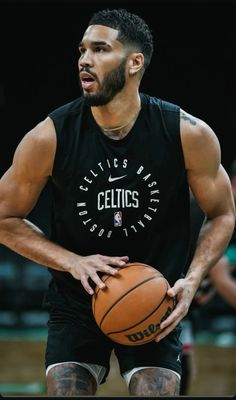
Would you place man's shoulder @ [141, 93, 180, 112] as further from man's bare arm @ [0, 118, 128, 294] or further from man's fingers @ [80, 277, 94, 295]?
man's fingers @ [80, 277, 94, 295]

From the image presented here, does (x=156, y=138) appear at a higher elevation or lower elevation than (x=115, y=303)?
higher

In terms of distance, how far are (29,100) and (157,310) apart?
10642 millimetres

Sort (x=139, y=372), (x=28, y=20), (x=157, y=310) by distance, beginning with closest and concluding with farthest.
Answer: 1. (x=157, y=310)
2. (x=139, y=372)
3. (x=28, y=20)

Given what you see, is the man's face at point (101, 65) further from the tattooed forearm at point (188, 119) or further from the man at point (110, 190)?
the tattooed forearm at point (188, 119)

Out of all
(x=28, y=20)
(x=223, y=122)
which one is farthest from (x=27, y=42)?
(x=223, y=122)

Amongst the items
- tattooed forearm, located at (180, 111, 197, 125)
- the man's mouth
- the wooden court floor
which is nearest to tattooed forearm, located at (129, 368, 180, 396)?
tattooed forearm, located at (180, 111, 197, 125)

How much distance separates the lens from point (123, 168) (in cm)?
382

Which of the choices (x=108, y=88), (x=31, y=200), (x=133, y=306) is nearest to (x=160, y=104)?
(x=108, y=88)

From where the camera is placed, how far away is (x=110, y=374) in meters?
8.33

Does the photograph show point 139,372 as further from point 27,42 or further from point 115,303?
point 27,42

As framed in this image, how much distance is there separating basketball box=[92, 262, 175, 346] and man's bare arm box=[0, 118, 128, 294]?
5.0 inches

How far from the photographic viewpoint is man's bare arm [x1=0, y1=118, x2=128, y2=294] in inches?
147

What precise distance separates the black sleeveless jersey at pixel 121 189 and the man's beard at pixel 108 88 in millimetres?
159

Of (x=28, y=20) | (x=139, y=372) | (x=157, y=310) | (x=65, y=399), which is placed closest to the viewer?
(x=65, y=399)
